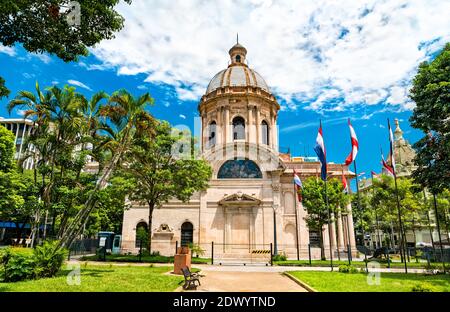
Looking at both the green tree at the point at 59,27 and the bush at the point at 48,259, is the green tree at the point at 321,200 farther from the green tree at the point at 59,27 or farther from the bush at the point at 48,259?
the green tree at the point at 59,27

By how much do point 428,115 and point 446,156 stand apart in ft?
8.47

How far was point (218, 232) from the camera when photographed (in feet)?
116

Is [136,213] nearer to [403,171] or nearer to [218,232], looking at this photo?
[218,232]

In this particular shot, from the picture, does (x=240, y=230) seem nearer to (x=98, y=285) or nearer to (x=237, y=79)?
(x=237, y=79)

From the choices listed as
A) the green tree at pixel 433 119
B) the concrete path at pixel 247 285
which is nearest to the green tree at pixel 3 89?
the concrete path at pixel 247 285

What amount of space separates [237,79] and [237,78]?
25cm

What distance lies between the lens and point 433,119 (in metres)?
17.3

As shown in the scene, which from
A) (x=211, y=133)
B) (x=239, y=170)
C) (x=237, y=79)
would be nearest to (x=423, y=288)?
(x=239, y=170)

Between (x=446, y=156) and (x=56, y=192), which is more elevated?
(x=446, y=156)

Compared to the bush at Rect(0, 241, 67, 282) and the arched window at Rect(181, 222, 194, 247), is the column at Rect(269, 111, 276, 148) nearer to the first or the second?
the arched window at Rect(181, 222, 194, 247)

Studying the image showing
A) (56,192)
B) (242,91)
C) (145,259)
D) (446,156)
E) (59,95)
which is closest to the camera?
(446,156)

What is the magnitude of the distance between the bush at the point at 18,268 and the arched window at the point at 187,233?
24491 millimetres

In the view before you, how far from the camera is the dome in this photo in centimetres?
4388
